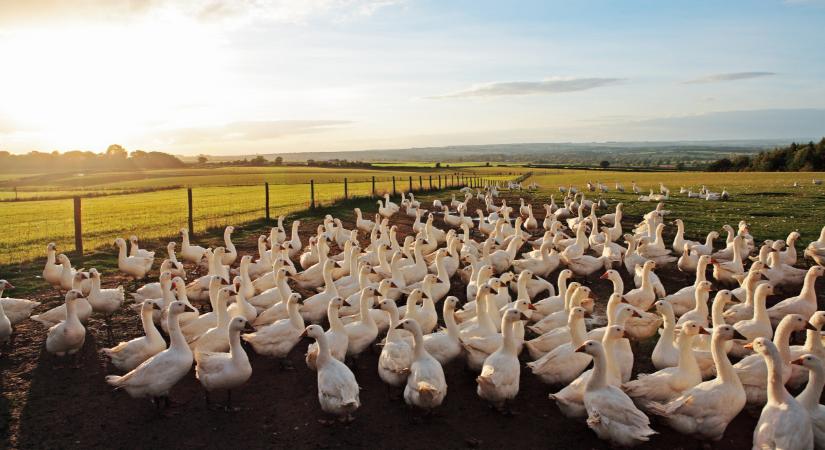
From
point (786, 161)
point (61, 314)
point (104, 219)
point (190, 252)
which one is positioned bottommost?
point (61, 314)

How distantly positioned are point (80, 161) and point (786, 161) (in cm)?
10007

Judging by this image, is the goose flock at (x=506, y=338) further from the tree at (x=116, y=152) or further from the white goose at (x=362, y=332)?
the tree at (x=116, y=152)

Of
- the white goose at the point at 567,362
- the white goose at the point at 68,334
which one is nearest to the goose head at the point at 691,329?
the white goose at the point at 567,362

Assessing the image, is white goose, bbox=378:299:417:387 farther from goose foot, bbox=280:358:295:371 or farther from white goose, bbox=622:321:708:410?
white goose, bbox=622:321:708:410

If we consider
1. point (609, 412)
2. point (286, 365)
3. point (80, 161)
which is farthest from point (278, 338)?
point (80, 161)

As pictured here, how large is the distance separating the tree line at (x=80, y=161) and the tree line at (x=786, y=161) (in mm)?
86729

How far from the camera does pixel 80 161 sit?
8100 cm

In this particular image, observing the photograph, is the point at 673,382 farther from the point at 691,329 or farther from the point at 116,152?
the point at 116,152

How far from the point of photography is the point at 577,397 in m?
6.70

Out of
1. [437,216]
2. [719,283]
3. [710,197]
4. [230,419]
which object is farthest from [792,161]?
[230,419]

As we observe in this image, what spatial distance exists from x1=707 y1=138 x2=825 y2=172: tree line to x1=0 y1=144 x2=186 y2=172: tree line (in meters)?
86.7

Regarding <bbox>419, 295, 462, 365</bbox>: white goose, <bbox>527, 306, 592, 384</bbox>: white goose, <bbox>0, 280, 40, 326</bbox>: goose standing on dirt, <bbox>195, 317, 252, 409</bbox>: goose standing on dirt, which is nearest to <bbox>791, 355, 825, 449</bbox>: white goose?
<bbox>527, 306, 592, 384</bbox>: white goose

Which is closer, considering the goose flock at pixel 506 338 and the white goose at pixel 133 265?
the goose flock at pixel 506 338

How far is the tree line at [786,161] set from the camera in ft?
236
